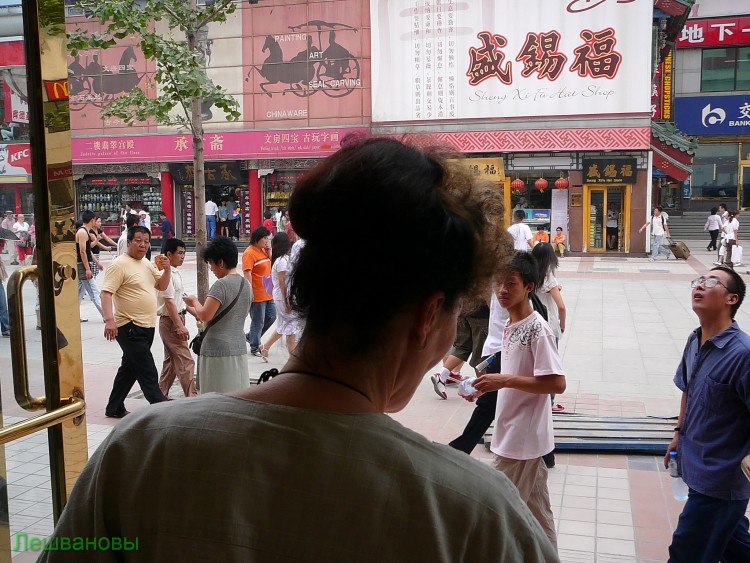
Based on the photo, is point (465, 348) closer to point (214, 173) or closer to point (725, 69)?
point (214, 173)

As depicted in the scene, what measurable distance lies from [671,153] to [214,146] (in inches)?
565

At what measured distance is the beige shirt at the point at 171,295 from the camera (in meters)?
6.23

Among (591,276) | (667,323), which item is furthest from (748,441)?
(591,276)

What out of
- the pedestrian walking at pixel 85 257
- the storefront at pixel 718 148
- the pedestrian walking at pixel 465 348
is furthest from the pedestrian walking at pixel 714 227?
the pedestrian walking at pixel 85 257

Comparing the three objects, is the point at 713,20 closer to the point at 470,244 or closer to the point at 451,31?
the point at 451,31

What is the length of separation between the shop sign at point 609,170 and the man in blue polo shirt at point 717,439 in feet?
62.7

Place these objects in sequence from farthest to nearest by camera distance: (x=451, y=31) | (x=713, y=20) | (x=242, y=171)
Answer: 1. (x=713, y=20)
2. (x=242, y=171)
3. (x=451, y=31)

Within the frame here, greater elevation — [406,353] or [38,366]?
[406,353]

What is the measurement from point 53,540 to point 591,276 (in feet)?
54.0

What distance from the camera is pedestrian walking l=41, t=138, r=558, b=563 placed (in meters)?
0.99

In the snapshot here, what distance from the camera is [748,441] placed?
9.84 feet

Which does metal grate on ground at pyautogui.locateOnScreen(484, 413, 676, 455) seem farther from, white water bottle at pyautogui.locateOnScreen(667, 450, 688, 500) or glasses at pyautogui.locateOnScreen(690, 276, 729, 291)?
glasses at pyautogui.locateOnScreen(690, 276, 729, 291)

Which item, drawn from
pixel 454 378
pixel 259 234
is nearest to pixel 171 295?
pixel 259 234

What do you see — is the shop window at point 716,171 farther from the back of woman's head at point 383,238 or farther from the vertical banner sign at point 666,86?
the back of woman's head at point 383,238
